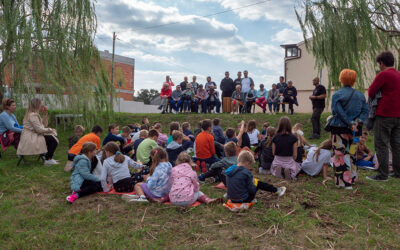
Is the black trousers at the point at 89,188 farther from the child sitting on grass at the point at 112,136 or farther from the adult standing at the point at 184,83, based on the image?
the adult standing at the point at 184,83

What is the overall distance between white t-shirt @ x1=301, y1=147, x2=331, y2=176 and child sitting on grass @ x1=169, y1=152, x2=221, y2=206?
2815 mm

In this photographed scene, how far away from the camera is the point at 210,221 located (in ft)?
13.3

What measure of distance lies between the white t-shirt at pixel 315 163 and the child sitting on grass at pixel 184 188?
2815mm

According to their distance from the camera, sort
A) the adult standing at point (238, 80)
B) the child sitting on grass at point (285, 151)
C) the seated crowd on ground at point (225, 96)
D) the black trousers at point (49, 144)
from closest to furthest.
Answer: the child sitting on grass at point (285, 151), the black trousers at point (49, 144), the seated crowd on ground at point (225, 96), the adult standing at point (238, 80)

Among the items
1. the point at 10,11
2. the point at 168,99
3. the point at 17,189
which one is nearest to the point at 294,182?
the point at 17,189

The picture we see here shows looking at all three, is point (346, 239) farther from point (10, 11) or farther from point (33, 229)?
point (10, 11)

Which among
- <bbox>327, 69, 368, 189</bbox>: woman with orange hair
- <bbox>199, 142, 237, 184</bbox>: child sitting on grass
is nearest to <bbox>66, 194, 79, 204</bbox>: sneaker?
<bbox>199, 142, 237, 184</bbox>: child sitting on grass

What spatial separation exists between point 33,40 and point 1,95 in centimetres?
213

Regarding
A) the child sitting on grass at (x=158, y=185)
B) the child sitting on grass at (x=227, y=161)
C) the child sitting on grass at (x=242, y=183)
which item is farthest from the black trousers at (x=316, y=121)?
the child sitting on grass at (x=158, y=185)

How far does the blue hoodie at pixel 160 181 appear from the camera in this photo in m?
4.99

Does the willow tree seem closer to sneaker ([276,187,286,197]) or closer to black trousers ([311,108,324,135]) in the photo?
black trousers ([311,108,324,135])

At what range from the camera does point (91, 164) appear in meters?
Answer: 5.72

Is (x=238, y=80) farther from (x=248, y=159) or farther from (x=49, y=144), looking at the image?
(x=248, y=159)

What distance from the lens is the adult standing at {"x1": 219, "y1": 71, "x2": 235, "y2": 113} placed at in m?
17.8
